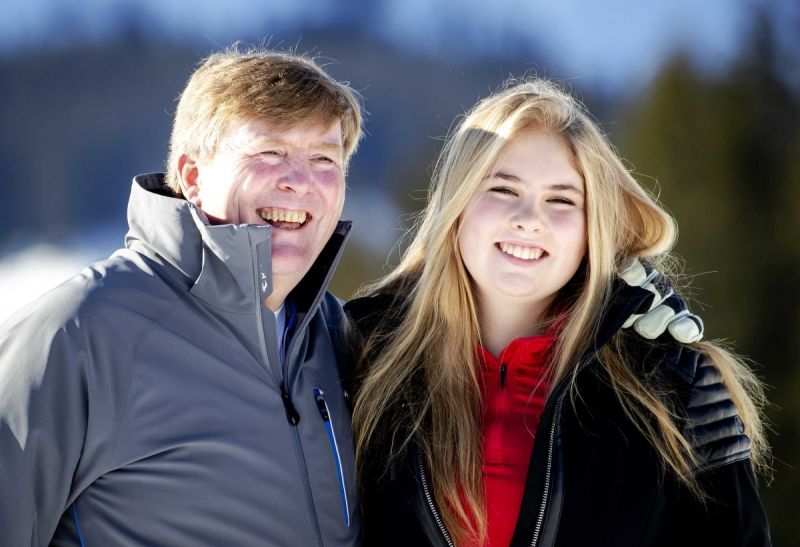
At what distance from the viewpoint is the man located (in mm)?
1754

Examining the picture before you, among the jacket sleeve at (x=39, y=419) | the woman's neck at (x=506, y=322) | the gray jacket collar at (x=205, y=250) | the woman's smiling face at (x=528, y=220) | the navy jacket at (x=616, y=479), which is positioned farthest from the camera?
the woman's neck at (x=506, y=322)

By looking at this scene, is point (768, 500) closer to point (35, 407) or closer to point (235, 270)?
point (235, 270)

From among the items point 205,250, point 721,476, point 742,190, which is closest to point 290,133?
point 205,250

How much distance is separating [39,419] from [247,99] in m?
0.80

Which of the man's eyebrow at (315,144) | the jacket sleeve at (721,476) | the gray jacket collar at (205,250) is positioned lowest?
the jacket sleeve at (721,476)

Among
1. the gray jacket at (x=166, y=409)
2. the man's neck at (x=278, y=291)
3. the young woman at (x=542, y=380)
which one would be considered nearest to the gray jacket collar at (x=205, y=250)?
the gray jacket at (x=166, y=409)

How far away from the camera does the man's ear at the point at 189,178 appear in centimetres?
218

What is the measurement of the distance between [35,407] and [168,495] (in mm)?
318

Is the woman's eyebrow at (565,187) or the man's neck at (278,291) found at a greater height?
the woman's eyebrow at (565,187)

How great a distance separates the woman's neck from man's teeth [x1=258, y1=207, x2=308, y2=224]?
55 cm

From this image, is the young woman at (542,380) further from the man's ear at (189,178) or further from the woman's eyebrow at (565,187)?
the man's ear at (189,178)

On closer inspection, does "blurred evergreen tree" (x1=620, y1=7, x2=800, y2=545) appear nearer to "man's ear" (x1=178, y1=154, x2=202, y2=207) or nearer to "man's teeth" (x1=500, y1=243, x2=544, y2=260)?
"man's teeth" (x1=500, y1=243, x2=544, y2=260)

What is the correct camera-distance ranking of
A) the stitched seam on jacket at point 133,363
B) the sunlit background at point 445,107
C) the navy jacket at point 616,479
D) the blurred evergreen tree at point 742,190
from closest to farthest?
the stitched seam on jacket at point 133,363 → the navy jacket at point 616,479 → the sunlit background at point 445,107 → the blurred evergreen tree at point 742,190

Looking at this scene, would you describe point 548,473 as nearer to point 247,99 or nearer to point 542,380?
point 542,380
